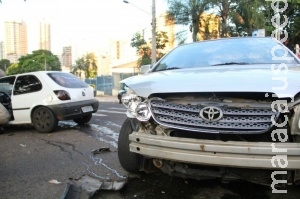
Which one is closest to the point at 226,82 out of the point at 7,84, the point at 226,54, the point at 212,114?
the point at 212,114

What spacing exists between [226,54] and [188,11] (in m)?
23.6

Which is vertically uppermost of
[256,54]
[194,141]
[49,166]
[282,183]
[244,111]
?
[256,54]

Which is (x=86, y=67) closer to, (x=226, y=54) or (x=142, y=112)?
(x=226, y=54)

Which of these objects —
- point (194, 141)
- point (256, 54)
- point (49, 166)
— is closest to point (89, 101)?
point (49, 166)

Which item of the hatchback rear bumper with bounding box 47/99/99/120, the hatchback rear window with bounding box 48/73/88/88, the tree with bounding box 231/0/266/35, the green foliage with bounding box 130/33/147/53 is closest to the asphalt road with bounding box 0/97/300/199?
the hatchback rear bumper with bounding box 47/99/99/120

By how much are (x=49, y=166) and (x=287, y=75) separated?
127 inches

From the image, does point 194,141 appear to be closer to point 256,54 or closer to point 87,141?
point 256,54

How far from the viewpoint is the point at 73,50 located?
95125mm

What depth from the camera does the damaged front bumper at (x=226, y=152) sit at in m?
2.39

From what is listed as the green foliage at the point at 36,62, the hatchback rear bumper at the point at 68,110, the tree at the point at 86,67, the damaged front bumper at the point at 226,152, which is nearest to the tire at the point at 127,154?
the damaged front bumper at the point at 226,152

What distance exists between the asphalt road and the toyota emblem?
3.25 ft

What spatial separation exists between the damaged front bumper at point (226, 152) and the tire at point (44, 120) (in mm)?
4694

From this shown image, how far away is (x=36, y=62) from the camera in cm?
7831

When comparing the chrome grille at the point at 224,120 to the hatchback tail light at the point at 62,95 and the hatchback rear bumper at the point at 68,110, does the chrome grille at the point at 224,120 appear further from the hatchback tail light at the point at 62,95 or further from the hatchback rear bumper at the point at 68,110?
the hatchback tail light at the point at 62,95
